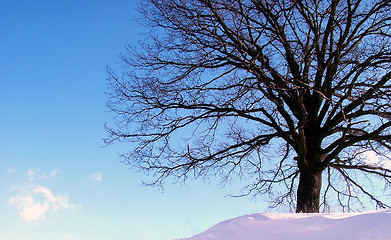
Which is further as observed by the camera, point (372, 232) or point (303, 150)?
point (303, 150)

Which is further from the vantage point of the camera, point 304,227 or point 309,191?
point 309,191

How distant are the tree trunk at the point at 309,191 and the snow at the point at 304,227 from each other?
3358 mm

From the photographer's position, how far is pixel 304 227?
4.61 meters

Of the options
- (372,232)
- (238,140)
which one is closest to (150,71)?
(238,140)

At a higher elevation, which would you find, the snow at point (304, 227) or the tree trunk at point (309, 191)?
the tree trunk at point (309, 191)

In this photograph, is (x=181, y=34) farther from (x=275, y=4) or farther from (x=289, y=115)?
(x=289, y=115)

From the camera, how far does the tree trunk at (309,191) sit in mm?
8383

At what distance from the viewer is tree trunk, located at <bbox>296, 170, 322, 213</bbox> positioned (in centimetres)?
838

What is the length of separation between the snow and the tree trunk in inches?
132

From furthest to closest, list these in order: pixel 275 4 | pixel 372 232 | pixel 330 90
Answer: pixel 330 90 < pixel 275 4 < pixel 372 232

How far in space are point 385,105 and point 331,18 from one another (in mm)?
2619

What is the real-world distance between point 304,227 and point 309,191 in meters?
4.16

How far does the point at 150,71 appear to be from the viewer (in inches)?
369

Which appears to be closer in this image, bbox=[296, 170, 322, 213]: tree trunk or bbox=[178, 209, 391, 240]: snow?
bbox=[178, 209, 391, 240]: snow
